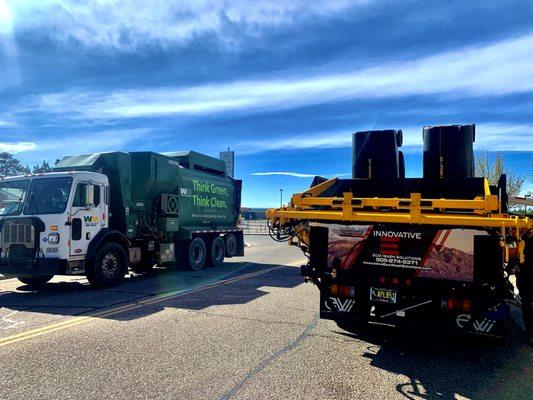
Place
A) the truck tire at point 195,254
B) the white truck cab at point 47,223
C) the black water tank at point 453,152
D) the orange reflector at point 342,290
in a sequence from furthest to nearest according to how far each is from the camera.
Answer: the truck tire at point 195,254
the white truck cab at point 47,223
the black water tank at point 453,152
the orange reflector at point 342,290

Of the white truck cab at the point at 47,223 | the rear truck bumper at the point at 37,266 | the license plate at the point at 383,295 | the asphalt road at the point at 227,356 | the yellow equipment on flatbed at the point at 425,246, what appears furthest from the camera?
the white truck cab at the point at 47,223

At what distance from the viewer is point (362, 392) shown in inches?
163

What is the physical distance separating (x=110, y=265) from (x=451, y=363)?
25.7 ft

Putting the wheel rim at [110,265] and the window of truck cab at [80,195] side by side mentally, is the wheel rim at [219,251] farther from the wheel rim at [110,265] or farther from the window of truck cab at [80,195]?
the window of truck cab at [80,195]

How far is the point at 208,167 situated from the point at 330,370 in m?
11.8

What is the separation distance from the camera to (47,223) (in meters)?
9.23

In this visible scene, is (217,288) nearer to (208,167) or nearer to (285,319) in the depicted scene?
(285,319)

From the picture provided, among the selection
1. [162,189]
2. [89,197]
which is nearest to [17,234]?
[89,197]

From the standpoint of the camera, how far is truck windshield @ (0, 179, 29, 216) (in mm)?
9641

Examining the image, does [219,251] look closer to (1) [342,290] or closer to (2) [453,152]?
(1) [342,290]

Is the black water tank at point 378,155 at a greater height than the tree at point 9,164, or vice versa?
the tree at point 9,164

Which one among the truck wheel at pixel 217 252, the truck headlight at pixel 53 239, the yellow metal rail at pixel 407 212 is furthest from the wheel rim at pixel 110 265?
the yellow metal rail at pixel 407 212

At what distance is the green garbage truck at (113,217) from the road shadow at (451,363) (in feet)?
20.4

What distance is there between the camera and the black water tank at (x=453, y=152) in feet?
21.4
